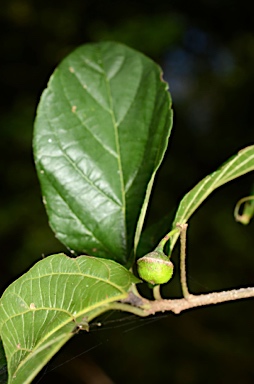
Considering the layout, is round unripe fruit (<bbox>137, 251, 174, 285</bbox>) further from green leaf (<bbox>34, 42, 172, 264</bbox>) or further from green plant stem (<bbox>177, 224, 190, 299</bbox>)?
green leaf (<bbox>34, 42, 172, 264</bbox>)

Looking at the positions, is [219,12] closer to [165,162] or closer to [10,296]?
[165,162]

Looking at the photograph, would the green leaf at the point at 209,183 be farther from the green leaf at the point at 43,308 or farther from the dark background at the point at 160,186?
the dark background at the point at 160,186

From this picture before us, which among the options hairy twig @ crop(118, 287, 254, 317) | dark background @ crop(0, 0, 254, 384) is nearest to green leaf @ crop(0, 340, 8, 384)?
hairy twig @ crop(118, 287, 254, 317)

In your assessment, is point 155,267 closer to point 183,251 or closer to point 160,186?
point 183,251

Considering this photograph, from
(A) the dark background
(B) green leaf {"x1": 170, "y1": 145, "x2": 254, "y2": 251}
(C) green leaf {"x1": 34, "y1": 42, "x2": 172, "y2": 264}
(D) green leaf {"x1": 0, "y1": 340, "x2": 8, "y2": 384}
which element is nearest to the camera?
(D) green leaf {"x1": 0, "y1": 340, "x2": 8, "y2": 384}

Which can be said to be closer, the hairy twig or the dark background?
the hairy twig

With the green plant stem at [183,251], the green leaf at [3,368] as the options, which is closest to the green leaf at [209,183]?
the green plant stem at [183,251]

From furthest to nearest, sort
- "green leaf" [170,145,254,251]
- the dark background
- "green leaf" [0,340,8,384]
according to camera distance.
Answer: the dark background
"green leaf" [170,145,254,251]
"green leaf" [0,340,8,384]
